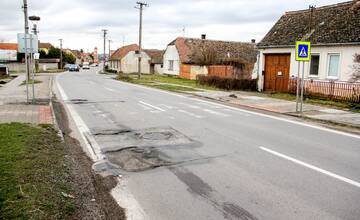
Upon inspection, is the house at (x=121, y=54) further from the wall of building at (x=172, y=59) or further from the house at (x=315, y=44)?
the house at (x=315, y=44)

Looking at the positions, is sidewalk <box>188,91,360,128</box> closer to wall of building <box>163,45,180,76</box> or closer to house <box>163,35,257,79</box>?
house <box>163,35,257,79</box>

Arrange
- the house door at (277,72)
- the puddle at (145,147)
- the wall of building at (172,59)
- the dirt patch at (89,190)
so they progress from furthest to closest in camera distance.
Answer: the wall of building at (172,59)
the house door at (277,72)
the puddle at (145,147)
the dirt patch at (89,190)

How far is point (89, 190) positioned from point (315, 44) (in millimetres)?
19558

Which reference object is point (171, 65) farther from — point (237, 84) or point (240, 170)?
point (240, 170)

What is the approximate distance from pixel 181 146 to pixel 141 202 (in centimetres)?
341

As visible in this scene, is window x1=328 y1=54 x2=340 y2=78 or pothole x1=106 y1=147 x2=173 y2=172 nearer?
pothole x1=106 y1=147 x2=173 y2=172

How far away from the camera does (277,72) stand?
24891 millimetres

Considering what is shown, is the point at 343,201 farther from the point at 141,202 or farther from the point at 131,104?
the point at 131,104

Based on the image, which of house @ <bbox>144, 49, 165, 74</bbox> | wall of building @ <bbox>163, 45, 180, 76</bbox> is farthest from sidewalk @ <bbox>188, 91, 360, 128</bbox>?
house @ <bbox>144, 49, 165, 74</bbox>

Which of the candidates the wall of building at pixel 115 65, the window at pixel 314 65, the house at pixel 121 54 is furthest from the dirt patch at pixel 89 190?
the wall of building at pixel 115 65

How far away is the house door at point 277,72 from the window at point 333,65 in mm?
3195

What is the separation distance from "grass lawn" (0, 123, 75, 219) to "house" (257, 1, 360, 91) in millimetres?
17473

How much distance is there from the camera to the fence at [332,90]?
18.8 m

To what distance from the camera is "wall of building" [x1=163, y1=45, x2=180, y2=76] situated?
2020 inches
